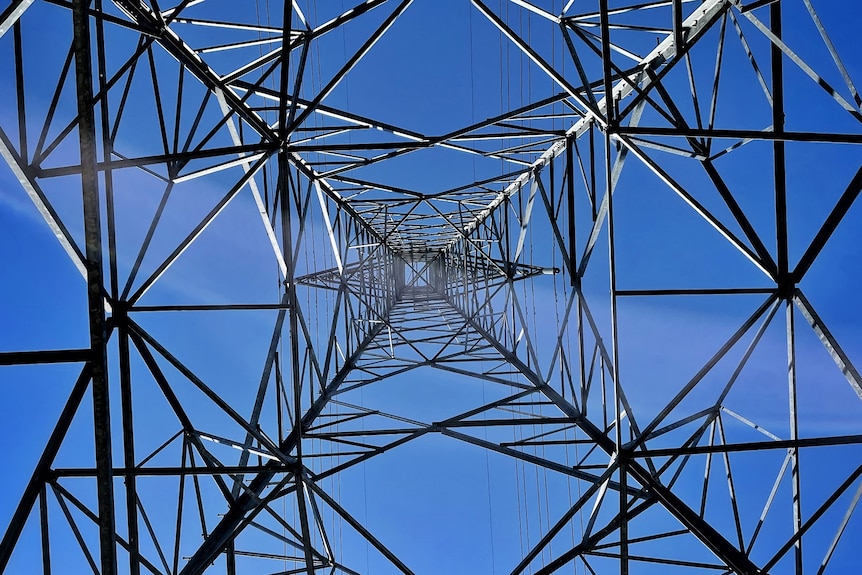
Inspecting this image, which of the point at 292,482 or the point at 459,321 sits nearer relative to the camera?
the point at 292,482

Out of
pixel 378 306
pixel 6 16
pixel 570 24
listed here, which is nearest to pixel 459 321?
pixel 378 306

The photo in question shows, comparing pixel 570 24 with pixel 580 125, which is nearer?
pixel 570 24

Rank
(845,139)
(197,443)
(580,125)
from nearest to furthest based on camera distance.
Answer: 1. (845,139)
2. (197,443)
3. (580,125)

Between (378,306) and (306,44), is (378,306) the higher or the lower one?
the lower one

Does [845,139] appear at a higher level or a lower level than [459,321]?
higher

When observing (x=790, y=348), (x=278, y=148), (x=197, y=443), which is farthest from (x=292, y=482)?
(x=790, y=348)

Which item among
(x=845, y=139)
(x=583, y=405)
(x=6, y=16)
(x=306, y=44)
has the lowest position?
(x=583, y=405)

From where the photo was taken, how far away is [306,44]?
8.62 m

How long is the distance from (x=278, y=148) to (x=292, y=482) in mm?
4422

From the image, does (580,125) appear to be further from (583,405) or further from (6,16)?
(6,16)

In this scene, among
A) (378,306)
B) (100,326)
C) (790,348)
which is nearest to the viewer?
(100,326)

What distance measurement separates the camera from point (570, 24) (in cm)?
898

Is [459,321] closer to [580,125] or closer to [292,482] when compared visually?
[580,125]

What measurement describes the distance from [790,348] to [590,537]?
11.0ft
